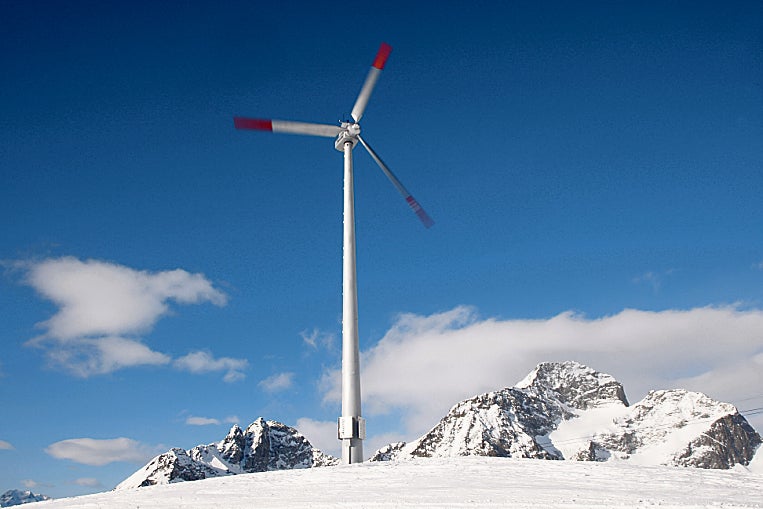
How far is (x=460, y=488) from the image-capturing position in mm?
20922

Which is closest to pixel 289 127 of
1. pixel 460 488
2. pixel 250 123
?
pixel 250 123

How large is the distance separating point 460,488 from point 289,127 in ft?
88.2

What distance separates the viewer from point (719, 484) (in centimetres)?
2338

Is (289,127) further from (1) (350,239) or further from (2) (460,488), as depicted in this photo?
(2) (460,488)

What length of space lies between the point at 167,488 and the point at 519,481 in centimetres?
1325

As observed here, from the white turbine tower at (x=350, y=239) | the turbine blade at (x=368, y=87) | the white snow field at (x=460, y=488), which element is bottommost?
the white snow field at (x=460, y=488)

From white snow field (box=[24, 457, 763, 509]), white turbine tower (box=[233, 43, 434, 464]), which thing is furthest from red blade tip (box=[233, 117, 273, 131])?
white snow field (box=[24, 457, 763, 509])

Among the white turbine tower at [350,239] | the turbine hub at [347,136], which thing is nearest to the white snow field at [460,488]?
the white turbine tower at [350,239]

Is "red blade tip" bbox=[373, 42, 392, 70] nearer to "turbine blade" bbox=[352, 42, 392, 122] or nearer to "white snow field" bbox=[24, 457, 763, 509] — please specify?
"turbine blade" bbox=[352, 42, 392, 122]

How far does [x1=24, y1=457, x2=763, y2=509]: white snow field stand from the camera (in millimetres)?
18797

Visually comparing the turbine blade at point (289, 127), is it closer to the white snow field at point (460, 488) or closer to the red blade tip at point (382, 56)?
the red blade tip at point (382, 56)

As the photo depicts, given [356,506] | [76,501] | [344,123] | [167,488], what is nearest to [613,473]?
[356,506]

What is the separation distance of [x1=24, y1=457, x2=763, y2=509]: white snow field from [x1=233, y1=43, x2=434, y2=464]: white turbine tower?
11.2ft

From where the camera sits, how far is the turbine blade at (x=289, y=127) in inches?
1537
